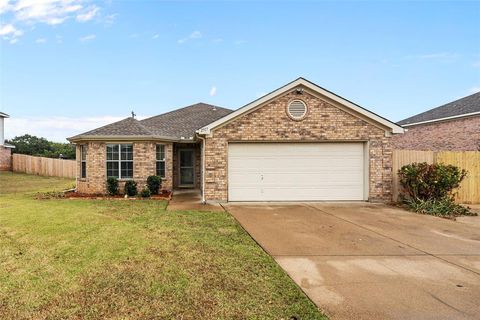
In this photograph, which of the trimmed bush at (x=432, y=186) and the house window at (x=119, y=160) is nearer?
the trimmed bush at (x=432, y=186)

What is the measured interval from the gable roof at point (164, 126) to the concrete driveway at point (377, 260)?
23.9 ft

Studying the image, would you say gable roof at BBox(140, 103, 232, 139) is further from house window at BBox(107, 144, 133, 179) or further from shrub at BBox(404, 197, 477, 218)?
shrub at BBox(404, 197, 477, 218)

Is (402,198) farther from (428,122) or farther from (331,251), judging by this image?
(428,122)

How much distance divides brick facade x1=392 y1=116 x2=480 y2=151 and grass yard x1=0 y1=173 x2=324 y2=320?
15.8 meters

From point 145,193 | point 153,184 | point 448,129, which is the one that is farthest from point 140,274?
point 448,129

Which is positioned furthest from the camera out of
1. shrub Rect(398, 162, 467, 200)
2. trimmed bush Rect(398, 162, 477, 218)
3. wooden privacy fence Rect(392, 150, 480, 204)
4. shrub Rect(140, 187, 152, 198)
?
shrub Rect(140, 187, 152, 198)

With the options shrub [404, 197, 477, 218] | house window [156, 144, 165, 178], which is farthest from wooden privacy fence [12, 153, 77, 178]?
shrub [404, 197, 477, 218]

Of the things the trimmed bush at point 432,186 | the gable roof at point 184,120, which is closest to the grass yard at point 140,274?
the trimmed bush at point 432,186

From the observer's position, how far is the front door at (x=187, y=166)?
1744 cm

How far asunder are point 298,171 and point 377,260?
7.15 metres

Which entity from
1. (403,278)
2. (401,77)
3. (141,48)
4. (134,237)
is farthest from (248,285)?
(401,77)

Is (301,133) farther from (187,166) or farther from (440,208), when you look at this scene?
(187,166)

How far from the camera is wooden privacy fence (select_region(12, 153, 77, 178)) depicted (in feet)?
90.0

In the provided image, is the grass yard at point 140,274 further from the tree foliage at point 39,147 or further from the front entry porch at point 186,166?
the tree foliage at point 39,147
